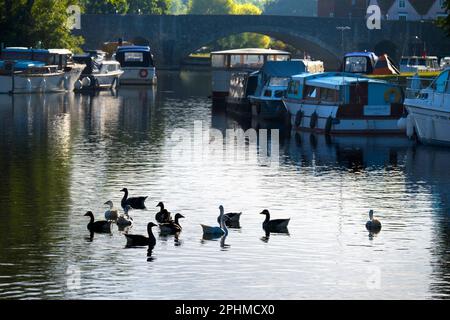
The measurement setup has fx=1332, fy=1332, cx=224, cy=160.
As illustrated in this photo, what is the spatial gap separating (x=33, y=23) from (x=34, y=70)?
41.8 ft

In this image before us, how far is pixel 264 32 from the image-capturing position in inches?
6048

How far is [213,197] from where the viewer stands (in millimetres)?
43531

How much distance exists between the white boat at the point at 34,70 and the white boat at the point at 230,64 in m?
12.6

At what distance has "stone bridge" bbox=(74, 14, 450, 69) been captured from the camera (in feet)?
487

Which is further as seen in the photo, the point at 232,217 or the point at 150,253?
the point at 232,217

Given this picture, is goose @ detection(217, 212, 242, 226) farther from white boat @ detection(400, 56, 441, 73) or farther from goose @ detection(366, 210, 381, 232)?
white boat @ detection(400, 56, 441, 73)

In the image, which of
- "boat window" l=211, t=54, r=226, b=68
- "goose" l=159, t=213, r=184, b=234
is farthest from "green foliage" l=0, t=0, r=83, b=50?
"goose" l=159, t=213, r=184, b=234

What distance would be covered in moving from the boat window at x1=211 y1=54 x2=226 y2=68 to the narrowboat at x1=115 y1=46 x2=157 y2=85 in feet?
72.6

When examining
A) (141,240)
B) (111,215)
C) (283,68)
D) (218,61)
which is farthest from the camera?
(218,61)

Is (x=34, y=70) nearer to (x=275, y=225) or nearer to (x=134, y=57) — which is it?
(x=134, y=57)

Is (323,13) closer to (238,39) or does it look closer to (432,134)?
(238,39)

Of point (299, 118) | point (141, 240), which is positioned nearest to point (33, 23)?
point (299, 118)
